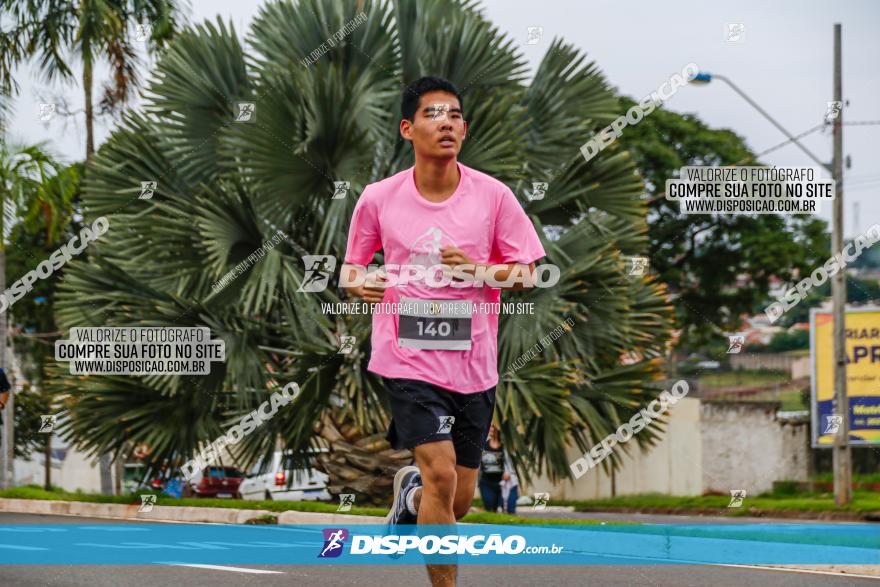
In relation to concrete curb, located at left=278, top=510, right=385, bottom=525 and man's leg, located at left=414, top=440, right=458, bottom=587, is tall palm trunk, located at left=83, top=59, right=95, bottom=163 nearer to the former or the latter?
concrete curb, located at left=278, top=510, right=385, bottom=525

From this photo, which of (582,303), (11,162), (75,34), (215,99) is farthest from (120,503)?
(75,34)

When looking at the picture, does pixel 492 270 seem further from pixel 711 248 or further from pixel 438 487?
pixel 711 248

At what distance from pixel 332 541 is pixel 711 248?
33.9 meters

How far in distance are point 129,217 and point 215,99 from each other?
1.70 m

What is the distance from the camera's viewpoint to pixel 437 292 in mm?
4809

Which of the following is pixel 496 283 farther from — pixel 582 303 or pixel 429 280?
pixel 582 303

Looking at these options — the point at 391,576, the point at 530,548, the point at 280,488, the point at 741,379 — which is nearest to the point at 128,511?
the point at 530,548

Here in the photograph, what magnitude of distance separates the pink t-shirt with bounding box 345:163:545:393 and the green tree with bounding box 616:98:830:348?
33.2 meters

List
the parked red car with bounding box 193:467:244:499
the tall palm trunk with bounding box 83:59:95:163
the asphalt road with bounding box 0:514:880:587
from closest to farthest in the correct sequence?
the asphalt road with bounding box 0:514:880:587 → the tall palm trunk with bounding box 83:59:95:163 → the parked red car with bounding box 193:467:244:499

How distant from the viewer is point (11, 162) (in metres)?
20.6

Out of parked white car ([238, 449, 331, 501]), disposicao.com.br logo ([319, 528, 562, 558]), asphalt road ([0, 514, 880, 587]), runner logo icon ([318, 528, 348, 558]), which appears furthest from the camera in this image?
parked white car ([238, 449, 331, 501])

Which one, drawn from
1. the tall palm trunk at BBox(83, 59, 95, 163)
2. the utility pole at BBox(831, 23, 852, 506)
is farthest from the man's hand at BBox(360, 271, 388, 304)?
the tall palm trunk at BBox(83, 59, 95, 163)

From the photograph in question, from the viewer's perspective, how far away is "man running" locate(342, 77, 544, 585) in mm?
4777

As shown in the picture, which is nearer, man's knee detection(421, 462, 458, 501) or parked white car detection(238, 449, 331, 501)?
man's knee detection(421, 462, 458, 501)
